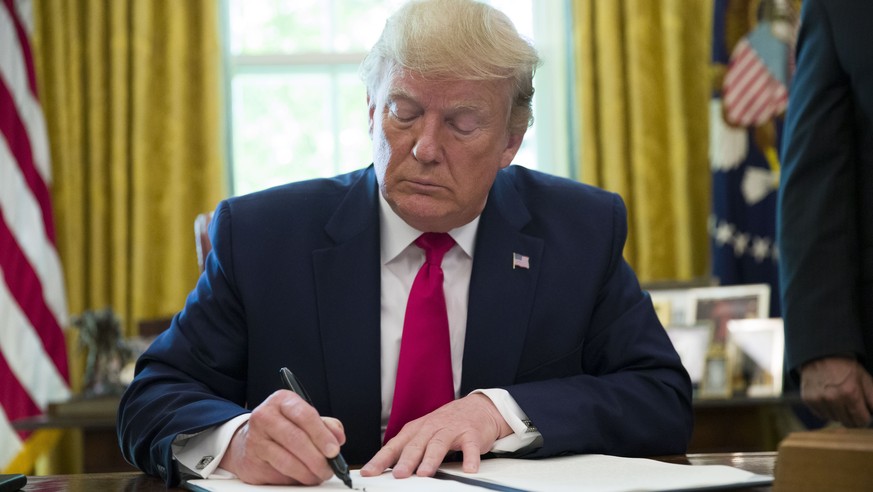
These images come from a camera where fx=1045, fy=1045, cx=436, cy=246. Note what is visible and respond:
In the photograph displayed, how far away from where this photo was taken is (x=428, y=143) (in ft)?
6.11

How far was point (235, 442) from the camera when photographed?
1.53 meters

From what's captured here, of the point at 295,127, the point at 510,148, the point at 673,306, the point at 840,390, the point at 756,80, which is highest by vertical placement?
the point at 756,80

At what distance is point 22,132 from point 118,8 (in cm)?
74

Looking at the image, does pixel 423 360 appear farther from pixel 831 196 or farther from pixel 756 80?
pixel 756 80

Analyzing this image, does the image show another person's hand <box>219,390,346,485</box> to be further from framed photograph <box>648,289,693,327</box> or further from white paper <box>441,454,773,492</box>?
framed photograph <box>648,289,693,327</box>

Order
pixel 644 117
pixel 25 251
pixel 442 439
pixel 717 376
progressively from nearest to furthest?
1. pixel 442 439
2. pixel 717 376
3. pixel 25 251
4. pixel 644 117

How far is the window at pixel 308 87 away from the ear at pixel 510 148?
3171mm

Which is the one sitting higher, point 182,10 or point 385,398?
point 182,10

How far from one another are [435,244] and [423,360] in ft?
0.83

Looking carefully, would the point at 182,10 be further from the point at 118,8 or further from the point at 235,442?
the point at 235,442

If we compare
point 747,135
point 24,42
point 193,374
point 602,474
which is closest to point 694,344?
point 747,135

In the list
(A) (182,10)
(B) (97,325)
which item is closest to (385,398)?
(B) (97,325)

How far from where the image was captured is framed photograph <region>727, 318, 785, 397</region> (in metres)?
3.78

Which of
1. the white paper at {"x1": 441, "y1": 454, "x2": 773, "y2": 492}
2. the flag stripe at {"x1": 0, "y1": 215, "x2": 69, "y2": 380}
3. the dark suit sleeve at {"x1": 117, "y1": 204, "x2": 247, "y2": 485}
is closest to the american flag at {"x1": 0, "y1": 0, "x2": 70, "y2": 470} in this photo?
the flag stripe at {"x1": 0, "y1": 215, "x2": 69, "y2": 380}
